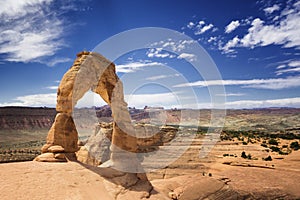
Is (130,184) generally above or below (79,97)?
below

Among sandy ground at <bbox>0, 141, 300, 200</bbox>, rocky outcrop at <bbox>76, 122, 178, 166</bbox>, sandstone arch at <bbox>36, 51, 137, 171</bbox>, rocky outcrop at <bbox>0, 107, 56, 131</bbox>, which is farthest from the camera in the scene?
rocky outcrop at <bbox>0, 107, 56, 131</bbox>

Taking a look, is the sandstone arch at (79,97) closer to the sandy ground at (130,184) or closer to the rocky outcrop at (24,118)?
the sandy ground at (130,184)

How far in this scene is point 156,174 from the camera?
21141 mm

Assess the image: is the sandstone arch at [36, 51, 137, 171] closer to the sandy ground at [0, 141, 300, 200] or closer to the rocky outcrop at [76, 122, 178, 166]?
the sandy ground at [0, 141, 300, 200]

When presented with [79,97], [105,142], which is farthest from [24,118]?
[79,97]

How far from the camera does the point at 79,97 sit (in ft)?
41.4

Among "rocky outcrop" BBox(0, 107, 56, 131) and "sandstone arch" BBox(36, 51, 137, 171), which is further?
"rocky outcrop" BBox(0, 107, 56, 131)

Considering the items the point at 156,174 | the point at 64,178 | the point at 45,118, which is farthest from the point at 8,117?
the point at 64,178

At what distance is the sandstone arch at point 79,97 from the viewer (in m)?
12.2

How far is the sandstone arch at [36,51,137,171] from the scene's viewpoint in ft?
40.0

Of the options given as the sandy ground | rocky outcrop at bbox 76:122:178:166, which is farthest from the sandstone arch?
rocky outcrop at bbox 76:122:178:166

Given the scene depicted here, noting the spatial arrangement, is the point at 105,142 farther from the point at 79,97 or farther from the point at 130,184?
the point at 79,97

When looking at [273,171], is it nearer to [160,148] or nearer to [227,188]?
[227,188]

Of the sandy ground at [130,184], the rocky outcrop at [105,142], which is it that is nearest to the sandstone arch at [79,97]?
the sandy ground at [130,184]
